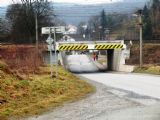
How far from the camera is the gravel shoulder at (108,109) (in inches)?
567

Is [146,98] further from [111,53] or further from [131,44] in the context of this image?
[131,44]

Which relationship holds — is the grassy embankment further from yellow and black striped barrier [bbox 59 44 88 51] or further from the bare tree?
the bare tree

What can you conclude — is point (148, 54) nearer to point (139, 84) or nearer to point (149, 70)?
point (149, 70)

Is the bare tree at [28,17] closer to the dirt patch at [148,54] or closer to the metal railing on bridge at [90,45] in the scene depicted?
the dirt patch at [148,54]

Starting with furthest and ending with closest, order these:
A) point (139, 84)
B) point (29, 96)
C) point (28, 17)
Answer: point (28, 17)
point (139, 84)
point (29, 96)

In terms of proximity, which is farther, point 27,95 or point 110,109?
point 27,95

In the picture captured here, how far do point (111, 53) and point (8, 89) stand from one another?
Result: 5401cm

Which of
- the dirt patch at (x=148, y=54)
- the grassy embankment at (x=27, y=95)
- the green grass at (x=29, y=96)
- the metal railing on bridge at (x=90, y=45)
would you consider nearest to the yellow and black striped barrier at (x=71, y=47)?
the metal railing on bridge at (x=90, y=45)

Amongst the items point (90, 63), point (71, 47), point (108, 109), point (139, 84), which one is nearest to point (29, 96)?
point (108, 109)

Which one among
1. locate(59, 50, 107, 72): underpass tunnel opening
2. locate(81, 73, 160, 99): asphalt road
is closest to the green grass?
locate(81, 73, 160, 99): asphalt road

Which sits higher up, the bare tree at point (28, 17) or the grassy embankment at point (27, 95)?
the bare tree at point (28, 17)

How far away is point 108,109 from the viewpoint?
54.2ft

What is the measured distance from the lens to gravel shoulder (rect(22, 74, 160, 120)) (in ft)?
47.3

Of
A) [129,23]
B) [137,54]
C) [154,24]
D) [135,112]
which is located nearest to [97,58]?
[154,24]
